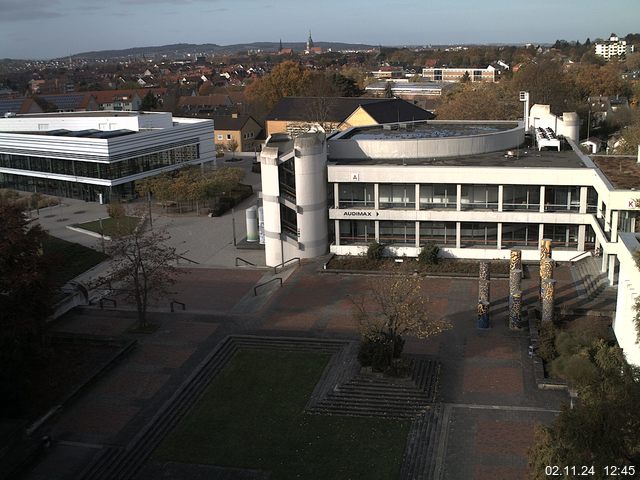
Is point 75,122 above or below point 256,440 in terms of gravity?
above

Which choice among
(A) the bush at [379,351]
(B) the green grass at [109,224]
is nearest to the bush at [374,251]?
(A) the bush at [379,351]

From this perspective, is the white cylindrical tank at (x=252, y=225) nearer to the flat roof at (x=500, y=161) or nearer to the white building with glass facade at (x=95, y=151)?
the flat roof at (x=500, y=161)

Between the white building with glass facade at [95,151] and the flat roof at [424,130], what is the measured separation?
22.5 meters

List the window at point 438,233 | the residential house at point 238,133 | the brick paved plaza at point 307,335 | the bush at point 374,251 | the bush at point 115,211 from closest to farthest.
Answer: the brick paved plaza at point 307,335 < the bush at point 374,251 < the window at point 438,233 < the bush at point 115,211 < the residential house at point 238,133

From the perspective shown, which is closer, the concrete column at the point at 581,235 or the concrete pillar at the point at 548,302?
the concrete pillar at the point at 548,302

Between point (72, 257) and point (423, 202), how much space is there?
2320 cm

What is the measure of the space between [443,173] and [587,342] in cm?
1615

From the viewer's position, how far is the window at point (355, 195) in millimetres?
42594

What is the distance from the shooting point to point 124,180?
62.6 meters

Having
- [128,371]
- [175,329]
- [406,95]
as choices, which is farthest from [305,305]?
[406,95]

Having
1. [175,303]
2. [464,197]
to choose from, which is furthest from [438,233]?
[175,303]

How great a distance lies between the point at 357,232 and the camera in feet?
142

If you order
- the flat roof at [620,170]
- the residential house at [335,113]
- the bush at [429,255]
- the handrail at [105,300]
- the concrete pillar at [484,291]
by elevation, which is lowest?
the handrail at [105,300]

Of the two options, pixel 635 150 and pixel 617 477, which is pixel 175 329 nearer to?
pixel 617 477
